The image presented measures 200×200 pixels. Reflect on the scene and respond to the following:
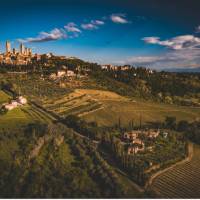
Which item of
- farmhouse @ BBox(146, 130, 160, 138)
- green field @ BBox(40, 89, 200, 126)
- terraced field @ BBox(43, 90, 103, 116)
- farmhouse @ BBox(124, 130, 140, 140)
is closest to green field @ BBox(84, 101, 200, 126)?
green field @ BBox(40, 89, 200, 126)

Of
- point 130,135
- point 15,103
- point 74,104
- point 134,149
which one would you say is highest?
point 15,103

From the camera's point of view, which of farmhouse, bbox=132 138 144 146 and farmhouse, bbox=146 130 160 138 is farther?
farmhouse, bbox=146 130 160 138

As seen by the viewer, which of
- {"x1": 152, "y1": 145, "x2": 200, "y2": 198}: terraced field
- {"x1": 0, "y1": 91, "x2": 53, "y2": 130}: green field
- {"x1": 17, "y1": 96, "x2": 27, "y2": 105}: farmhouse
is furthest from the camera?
{"x1": 17, "y1": 96, "x2": 27, "y2": 105}: farmhouse

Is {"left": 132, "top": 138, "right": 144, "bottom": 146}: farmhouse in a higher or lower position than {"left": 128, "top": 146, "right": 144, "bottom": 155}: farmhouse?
higher

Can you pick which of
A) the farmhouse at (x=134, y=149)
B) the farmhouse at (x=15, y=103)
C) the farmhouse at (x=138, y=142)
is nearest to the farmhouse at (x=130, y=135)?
the farmhouse at (x=138, y=142)

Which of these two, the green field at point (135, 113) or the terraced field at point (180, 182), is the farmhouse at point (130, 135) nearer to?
the green field at point (135, 113)

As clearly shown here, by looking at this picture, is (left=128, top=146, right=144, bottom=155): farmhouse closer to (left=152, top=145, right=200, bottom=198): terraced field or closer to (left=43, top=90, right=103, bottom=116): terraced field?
(left=152, top=145, right=200, bottom=198): terraced field

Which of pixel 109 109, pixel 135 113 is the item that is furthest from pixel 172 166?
pixel 109 109

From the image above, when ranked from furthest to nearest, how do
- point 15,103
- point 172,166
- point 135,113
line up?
1. point 135,113
2. point 15,103
3. point 172,166

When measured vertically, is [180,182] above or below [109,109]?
below

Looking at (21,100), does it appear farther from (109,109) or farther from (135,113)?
(135,113)
